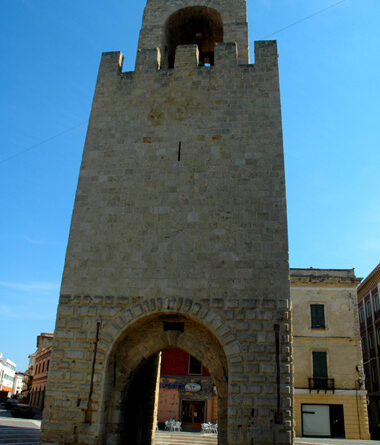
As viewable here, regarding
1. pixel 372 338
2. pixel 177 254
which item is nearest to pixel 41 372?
pixel 372 338

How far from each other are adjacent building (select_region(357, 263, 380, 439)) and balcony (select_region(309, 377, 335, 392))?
23.9 feet

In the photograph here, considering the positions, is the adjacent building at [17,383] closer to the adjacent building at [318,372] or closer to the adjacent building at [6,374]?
the adjacent building at [6,374]

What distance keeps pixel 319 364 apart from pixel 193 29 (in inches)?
644

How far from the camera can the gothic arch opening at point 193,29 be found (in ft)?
41.0

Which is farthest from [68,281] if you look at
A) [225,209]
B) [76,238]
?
[225,209]

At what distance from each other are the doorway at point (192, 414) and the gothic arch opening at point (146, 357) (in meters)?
13.4

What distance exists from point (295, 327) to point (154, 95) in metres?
14.7

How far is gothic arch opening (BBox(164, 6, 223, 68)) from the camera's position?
1251 cm

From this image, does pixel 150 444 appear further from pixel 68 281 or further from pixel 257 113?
pixel 257 113

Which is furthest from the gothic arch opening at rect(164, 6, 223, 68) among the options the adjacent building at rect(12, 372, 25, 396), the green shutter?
the adjacent building at rect(12, 372, 25, 396)

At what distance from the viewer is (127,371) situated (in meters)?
8.52

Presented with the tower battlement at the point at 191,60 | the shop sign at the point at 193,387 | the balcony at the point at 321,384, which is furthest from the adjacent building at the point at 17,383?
the tower battlement at the point at 191,60

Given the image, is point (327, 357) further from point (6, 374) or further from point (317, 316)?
point (6, 374)

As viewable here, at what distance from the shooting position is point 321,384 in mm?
19188
